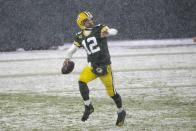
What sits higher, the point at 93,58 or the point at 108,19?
the point at 93,58

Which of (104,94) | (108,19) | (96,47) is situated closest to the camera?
(96,47)

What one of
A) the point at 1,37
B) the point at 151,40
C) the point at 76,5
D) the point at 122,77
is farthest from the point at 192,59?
the point at 1,37

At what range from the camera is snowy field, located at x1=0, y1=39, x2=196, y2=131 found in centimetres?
786

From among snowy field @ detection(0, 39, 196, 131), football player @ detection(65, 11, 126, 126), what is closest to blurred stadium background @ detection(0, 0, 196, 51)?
snowy field @ detection(0, 39, 196, 131)

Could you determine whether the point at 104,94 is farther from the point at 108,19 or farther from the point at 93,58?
the point at 108,19

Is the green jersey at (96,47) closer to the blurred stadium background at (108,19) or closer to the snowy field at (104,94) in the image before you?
the snowy field at (104,94)

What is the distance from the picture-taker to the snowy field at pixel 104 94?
309 inches

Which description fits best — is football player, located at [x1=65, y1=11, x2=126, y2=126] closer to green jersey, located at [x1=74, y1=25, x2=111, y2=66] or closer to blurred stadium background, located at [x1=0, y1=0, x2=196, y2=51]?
green jersey, located at [x1=74, y1=25, x2=111, y2=66]

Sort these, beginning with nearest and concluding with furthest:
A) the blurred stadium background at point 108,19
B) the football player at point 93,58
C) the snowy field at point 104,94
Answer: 1. the football player at point 93,58
2. the snowy field at point 104,94
3. the blurred stadium background at point 108,19

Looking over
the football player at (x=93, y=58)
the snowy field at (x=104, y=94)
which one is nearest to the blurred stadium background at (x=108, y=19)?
the snowy field at (x=104, y=94)

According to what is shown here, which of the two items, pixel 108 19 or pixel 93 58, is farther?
pixel 108 19

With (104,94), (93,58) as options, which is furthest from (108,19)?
(93,58)

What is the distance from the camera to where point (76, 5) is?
21.8 m

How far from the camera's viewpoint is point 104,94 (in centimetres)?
1073
